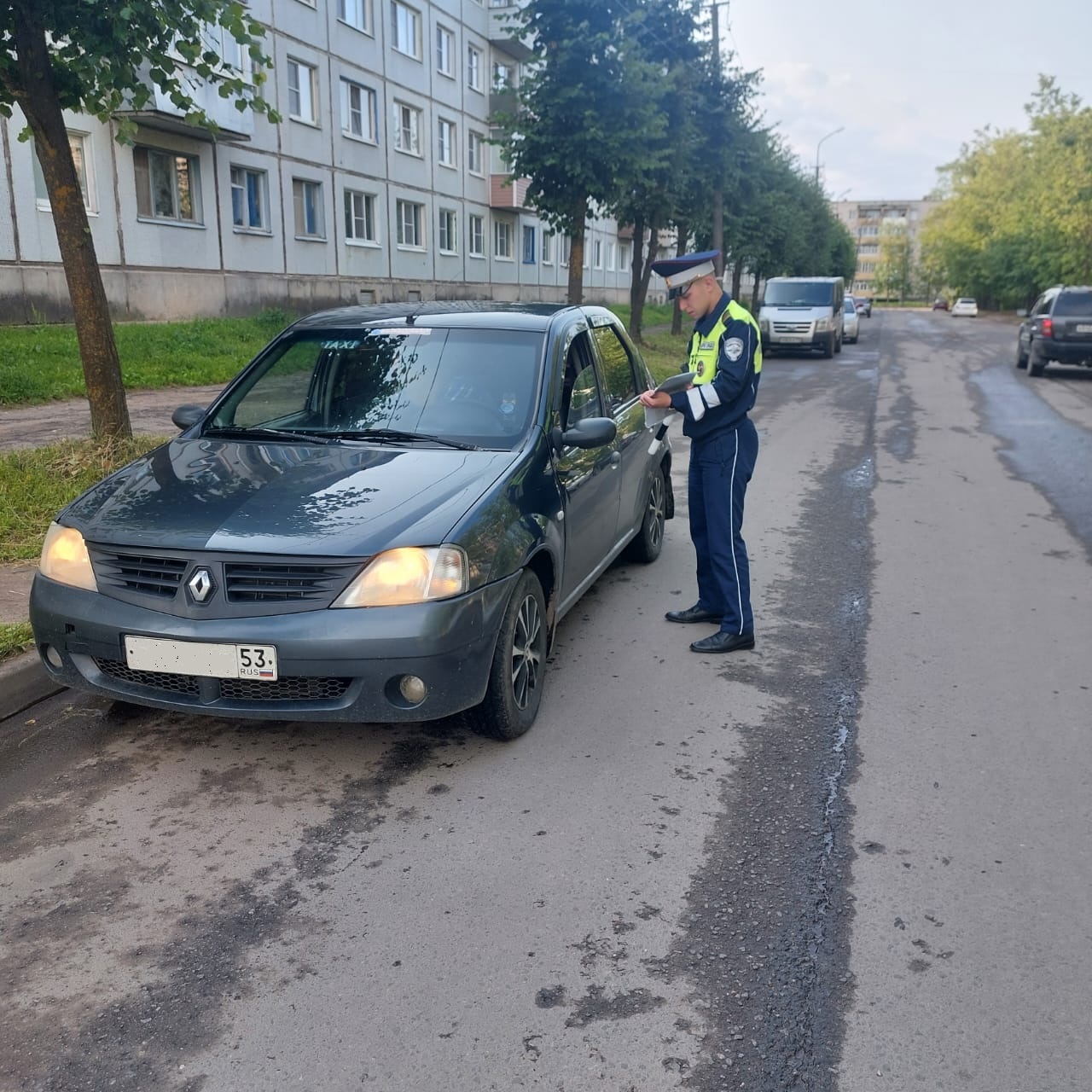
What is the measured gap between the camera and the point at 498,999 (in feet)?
8.61

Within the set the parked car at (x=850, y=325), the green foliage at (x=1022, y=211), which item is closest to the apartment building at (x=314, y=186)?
the parked car at (x=850, y=325)

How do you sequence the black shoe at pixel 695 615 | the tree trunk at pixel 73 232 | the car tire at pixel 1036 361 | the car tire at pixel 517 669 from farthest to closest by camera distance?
the car tire at pixel 1036 361, the tree trunk at pixel 73 232, the black shoe at pixel 695 615, the car tire at pixel 517 669

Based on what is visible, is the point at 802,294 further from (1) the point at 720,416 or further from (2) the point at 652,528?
(1) the point at 720,416

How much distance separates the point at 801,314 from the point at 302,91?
47.3 feet

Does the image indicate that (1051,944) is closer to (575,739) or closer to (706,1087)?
(706,1087)

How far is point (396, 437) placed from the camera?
457 centimetres

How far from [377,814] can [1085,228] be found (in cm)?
5905

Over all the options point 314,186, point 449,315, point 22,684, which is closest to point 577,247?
point 314,186

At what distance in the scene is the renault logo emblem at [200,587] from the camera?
141 inches

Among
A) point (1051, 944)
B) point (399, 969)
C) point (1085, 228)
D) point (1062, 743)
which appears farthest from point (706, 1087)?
point (1085, 228)

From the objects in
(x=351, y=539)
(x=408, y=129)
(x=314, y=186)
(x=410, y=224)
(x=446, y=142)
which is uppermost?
(x=408, y=129)

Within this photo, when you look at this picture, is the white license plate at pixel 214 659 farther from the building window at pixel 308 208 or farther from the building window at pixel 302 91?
the building window at pixel 302 91

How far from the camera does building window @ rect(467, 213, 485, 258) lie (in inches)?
1503

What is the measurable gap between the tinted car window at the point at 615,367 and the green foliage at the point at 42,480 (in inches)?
139
